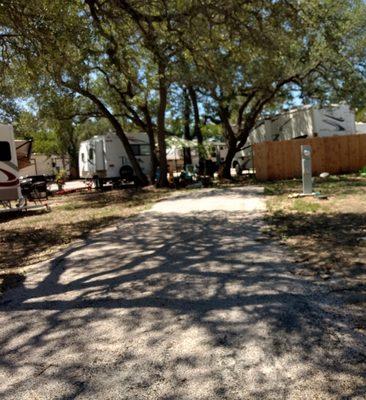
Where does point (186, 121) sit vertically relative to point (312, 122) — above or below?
above

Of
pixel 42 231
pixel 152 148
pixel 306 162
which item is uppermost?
pixel 152 148

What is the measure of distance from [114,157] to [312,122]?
32.9ft

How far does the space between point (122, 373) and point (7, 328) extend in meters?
1.57

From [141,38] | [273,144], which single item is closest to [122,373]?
[141,38]

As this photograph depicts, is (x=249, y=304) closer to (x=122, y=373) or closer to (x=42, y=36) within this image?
(x=122, y=373)

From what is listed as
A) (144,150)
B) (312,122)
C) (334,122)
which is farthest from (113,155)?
(334,122)

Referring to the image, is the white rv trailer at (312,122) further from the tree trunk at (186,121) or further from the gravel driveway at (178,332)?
the gravel driveway at (178,332)

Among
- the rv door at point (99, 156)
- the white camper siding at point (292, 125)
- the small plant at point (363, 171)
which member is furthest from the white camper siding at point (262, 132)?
the rv door at point (99, 156)

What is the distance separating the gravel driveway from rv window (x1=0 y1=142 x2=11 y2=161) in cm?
880

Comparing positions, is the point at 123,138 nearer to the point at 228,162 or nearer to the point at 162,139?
the point at 162,139

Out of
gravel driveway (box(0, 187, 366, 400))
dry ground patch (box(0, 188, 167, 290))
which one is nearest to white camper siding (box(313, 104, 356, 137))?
dry ground patch (box(0, 188, 167, 290))

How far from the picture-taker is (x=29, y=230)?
1073 centimetres

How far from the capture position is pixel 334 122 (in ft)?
76.0

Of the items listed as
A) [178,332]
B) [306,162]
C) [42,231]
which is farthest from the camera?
[306,162]
